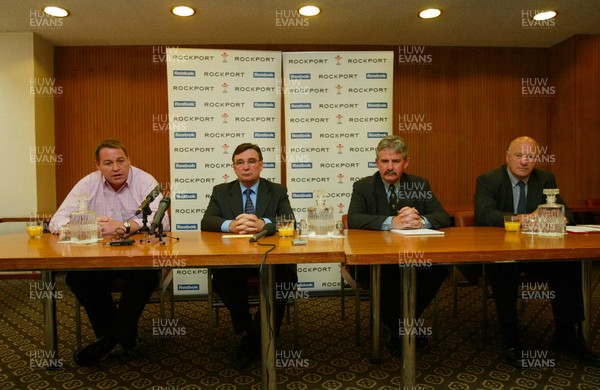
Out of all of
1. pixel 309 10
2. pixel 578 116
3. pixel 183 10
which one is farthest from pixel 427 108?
pixel 183 10

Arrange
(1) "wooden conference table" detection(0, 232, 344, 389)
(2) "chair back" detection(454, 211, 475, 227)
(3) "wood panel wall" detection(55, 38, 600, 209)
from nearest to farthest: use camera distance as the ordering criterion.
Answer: (1) "wooden conference table" detection(0, 232, 344, 389), (2) "chair back" detection(454, 211, 475, 227), (3) "wood panel wall" detection(55, 38, 600, 209)

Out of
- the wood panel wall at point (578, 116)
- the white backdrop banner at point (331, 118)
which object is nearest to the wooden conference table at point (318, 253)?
the white backdrop banner at point (331, 118)

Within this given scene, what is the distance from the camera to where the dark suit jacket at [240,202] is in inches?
112

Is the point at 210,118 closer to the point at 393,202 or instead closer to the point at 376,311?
the point at 393,202

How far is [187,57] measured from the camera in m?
→ 4.04

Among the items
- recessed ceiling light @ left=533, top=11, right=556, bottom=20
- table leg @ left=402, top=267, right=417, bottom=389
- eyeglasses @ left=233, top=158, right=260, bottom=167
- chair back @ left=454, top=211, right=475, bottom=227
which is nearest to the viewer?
table leg @ left=402, top=267, right=417, bottom=389

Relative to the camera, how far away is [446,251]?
1692mm

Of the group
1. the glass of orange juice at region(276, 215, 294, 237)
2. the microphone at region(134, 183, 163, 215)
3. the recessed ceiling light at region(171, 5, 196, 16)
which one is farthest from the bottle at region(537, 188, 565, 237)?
the recessed ceiling light at region(171, 5, 196, 16)

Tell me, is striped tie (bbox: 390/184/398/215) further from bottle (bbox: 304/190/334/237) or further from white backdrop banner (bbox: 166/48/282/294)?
white backdrop banner (bbox: 166/48/282/294)

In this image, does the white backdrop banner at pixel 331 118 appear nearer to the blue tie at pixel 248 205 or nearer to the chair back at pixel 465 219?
the blue tie at pixel 248 205

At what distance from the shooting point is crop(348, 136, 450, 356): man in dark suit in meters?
2.51

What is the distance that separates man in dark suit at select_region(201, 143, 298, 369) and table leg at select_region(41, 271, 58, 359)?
2.79 ft

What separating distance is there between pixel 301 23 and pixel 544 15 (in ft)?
8.58

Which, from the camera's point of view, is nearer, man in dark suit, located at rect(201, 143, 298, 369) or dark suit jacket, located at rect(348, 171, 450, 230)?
man in dark suit, located at rect(201, 143, 298, 369)
